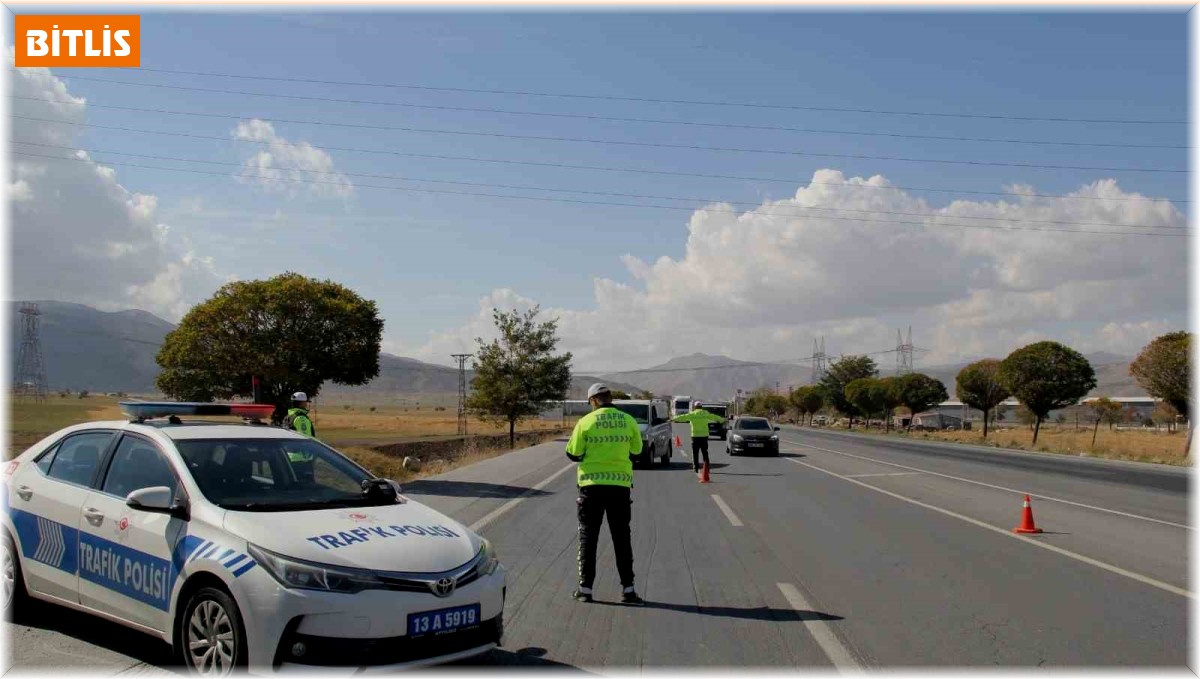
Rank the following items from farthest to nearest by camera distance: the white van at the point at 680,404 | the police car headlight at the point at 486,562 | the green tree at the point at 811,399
Result: 1. the green tree at the point at 811,399
2. the white van at the point at 680,404
3. the police car headlight at the point at 486,562

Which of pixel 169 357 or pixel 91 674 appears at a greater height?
pixel 169 357

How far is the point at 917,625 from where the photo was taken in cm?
694

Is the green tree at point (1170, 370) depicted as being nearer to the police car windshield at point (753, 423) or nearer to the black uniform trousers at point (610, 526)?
the police car windshield at point (753, 423)

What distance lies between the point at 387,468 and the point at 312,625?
64.2 feet

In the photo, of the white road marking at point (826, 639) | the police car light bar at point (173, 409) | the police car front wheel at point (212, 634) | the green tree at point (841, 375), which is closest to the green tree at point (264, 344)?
the police car light bar at point (173, 409)

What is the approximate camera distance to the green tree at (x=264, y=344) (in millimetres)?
19688

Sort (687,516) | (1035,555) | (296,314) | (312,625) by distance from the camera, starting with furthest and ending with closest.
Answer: (296,314)
(687,516)
(1035,555)
(312,625)

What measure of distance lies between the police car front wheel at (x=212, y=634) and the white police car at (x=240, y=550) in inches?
0.4

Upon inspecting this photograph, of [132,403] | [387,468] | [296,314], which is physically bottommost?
[387,468]

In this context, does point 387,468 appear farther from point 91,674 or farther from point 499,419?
point 499,419

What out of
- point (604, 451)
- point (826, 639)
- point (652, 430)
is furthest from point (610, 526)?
point (652, 430)

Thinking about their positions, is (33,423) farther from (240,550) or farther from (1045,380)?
(1045,380)

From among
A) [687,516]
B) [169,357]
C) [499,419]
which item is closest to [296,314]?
[169,357]

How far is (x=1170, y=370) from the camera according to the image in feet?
118
